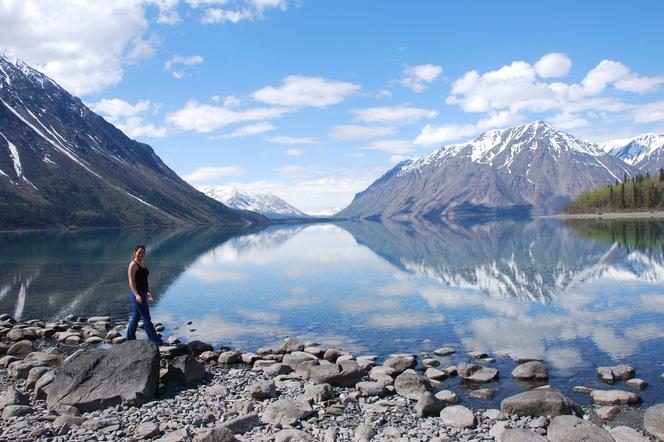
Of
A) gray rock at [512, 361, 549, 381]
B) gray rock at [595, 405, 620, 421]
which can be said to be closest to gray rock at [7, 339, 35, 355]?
gray rock at [512, 361, 549, 381]

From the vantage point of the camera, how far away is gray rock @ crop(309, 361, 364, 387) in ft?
82.1

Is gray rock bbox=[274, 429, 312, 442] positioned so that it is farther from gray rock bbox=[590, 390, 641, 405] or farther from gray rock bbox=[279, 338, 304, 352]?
gray rock bbox=[279, 338, 304, 352]

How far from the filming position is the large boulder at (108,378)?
70.4 ft

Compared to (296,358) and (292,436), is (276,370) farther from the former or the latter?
(292,436)

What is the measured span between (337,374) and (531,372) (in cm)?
979

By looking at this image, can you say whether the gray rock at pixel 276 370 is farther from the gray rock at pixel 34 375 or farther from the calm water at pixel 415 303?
the gray rock at pixel 34 375

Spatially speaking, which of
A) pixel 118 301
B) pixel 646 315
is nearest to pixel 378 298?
pixel 646 315

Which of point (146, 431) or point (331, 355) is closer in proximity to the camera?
point (146, 431)

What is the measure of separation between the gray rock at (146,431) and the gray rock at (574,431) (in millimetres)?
13987

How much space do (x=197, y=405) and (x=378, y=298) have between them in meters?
33.0

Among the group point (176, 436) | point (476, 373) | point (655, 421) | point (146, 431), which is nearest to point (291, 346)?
point (476, 373)

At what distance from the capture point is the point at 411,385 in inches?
931

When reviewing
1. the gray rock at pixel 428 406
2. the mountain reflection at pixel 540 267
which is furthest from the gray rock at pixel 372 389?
the mountain reflection at pixel 540 267

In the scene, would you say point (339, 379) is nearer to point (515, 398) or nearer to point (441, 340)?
point (515, 398)
